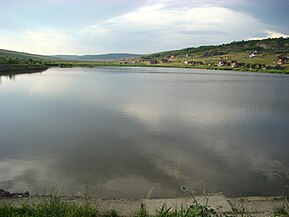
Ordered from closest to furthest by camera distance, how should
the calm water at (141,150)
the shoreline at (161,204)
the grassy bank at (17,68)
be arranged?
the shoreline at (161,204), the calm water at (141,150), the grassy bank at (17,68)

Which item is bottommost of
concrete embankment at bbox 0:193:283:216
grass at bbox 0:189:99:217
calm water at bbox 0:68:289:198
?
calm water at bbox 0:68:289:198

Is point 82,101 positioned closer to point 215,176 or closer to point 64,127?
point 64,127

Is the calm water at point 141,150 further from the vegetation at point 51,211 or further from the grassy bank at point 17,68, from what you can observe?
the grassy bank at point 17,68

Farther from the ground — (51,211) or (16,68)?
(16,68)

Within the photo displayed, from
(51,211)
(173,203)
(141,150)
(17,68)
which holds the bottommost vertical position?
(141,150)

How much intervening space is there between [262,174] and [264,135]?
245 inches

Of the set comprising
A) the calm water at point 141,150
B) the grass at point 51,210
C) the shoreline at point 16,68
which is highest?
the shoreline at point 16,68

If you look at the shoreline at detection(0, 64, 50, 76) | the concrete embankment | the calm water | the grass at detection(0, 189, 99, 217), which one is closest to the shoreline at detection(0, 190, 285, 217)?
the concrete embankment

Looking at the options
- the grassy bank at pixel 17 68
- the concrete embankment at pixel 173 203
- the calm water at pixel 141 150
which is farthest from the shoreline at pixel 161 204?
the grassy bank at pixel 17 68

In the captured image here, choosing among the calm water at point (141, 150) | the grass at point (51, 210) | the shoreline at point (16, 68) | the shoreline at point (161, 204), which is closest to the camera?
the grass at point (51, 210)

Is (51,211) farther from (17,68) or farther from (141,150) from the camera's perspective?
(17,68)

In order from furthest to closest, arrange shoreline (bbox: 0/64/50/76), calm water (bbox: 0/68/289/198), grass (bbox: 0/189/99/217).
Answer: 1. shoreline (bbox: 0/64/50/76)
2. calm water (bbox: 0/68/289/198)
3. grass (bbox: 0/189/99/217)

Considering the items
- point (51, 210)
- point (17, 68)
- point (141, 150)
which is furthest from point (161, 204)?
point (17, 68)

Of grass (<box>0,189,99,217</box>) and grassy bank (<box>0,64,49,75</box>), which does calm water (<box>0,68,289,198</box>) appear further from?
grassy bank (<box>0,64,49,75</box>)
